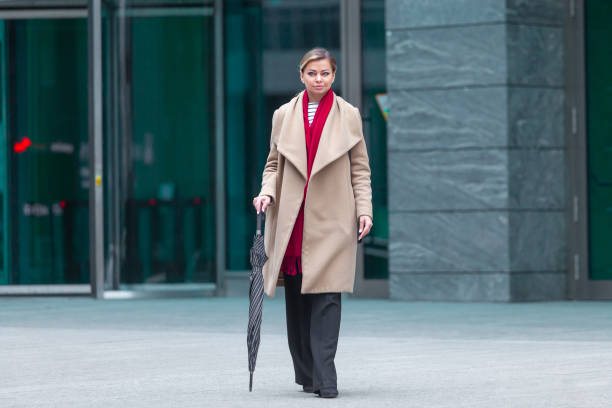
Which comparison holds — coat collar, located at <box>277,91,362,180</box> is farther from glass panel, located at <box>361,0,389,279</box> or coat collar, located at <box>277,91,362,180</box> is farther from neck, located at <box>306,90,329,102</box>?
glass panel, located at <box>361,0,389,279</box>

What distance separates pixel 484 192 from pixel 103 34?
487cm

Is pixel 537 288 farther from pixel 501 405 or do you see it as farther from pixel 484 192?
pixel 501 405

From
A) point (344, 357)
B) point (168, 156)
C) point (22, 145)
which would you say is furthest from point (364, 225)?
point (22, 145)

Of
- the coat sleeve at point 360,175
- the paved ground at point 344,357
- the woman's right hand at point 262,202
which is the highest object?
the coat sleeve at point 360,175

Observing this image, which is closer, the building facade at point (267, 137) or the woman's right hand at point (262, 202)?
the woman's right hand at point (262, 202)

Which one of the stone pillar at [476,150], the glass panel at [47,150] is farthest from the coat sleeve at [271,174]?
the glass panel at [47,150]

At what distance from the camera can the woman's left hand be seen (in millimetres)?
6077

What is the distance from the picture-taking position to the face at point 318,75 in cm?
614

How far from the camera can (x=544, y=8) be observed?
12719 mm

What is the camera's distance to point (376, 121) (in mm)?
13398

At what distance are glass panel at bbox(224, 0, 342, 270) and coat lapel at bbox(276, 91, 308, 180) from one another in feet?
25.0

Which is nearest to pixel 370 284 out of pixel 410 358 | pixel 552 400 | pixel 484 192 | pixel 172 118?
pixel 484 192

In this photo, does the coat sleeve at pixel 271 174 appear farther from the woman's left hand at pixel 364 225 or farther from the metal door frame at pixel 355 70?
the metal door frame at pixel 355 70

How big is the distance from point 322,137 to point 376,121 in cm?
725
